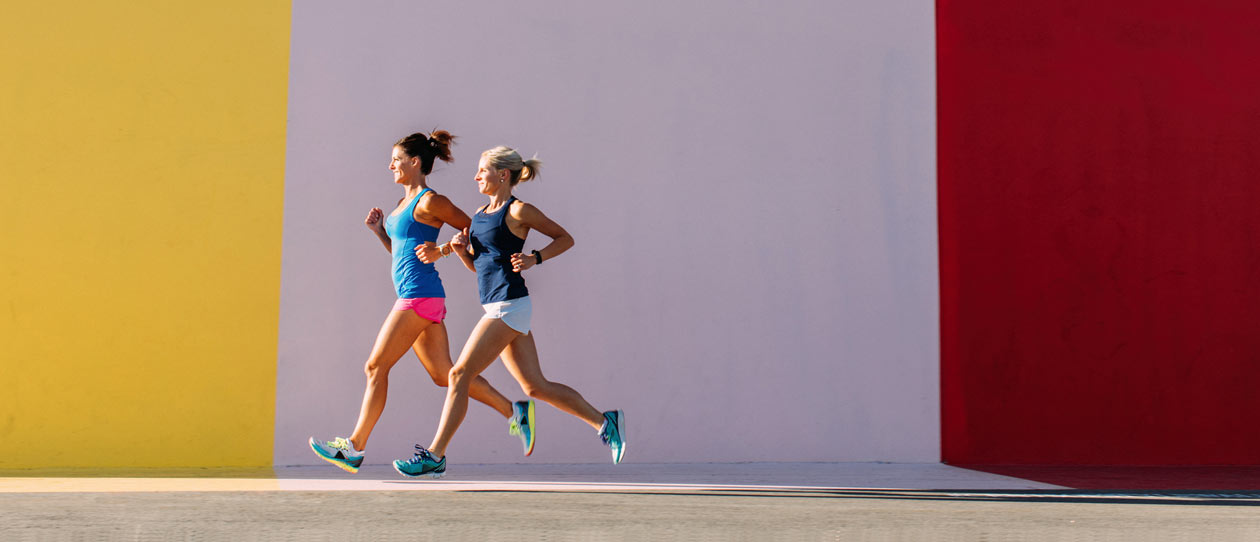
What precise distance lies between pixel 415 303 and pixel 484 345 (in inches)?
19.2

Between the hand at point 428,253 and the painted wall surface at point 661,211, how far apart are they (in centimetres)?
111

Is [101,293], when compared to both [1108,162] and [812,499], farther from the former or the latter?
[1108,162]

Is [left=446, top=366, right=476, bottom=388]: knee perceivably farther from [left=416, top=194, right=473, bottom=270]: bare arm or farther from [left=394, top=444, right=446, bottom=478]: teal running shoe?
[left=416, top=194, right=473, bottom=270]: bare arm

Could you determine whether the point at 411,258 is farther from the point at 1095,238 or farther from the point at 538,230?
the point at 1095,238

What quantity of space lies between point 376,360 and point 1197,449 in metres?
4.88

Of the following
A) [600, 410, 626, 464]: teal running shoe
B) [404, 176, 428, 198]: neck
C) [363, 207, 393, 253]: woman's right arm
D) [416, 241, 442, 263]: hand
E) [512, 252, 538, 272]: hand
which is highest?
[404, 176, 428, 198]: neck

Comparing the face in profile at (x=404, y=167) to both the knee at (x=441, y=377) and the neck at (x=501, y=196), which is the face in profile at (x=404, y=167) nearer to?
the neck at (x=501, y=196)

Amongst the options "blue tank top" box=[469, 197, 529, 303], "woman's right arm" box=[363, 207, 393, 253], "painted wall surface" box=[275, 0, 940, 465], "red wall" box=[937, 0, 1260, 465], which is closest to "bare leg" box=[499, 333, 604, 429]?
"blue tank top" box=[469, 197, 529, 303]

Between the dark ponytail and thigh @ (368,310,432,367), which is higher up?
the dark ponytail

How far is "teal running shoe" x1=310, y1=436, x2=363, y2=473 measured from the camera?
5.40 metres

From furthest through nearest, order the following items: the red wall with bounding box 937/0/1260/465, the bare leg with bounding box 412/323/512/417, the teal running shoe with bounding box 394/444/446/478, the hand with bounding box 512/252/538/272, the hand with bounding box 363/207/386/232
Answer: the red wall with bounding box 937/0/1260/465 < the hand with bounding box 363/207/386/232 < the bare leg with bounding box 412/323/512/417 < the hand with bounding box 512/252/538/272 < the teal running shoe with bounding box 394/444/446/478

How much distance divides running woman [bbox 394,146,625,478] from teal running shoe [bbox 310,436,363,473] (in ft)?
0.91

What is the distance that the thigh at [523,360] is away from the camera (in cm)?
555

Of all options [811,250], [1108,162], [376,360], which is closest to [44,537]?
[376,360]
